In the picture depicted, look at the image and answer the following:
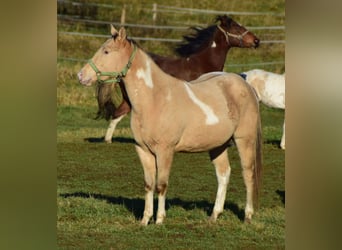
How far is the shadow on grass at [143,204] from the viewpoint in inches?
237

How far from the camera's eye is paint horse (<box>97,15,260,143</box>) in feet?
30.9

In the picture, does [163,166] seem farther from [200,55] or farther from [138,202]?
[200,55]

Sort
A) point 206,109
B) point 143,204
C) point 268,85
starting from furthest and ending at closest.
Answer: point 268,85
point 143,204
point 206,109

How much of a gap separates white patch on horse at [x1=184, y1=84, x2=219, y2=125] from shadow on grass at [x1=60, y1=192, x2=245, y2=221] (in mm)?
876

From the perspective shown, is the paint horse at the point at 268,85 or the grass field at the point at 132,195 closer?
the grass field at the point at 132,195

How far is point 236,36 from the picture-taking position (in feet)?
32.6

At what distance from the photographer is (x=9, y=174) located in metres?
2.15

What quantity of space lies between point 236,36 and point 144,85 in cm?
487

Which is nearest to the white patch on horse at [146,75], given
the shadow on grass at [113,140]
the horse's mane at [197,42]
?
the horse's mane at [197,42]

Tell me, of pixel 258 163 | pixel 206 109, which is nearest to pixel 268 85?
pixel 258 163

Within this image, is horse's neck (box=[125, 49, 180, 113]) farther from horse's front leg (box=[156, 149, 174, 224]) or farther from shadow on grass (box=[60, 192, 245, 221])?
shadow on grass (box=[60, 192, 245, 221])

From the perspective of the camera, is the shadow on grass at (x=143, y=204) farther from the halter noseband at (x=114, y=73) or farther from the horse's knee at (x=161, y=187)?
the halter noseband at (x=114, y=73)

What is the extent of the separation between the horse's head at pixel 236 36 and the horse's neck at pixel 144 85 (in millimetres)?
4616

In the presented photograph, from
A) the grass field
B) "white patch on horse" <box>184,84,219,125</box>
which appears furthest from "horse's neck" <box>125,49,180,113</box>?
the grass field
